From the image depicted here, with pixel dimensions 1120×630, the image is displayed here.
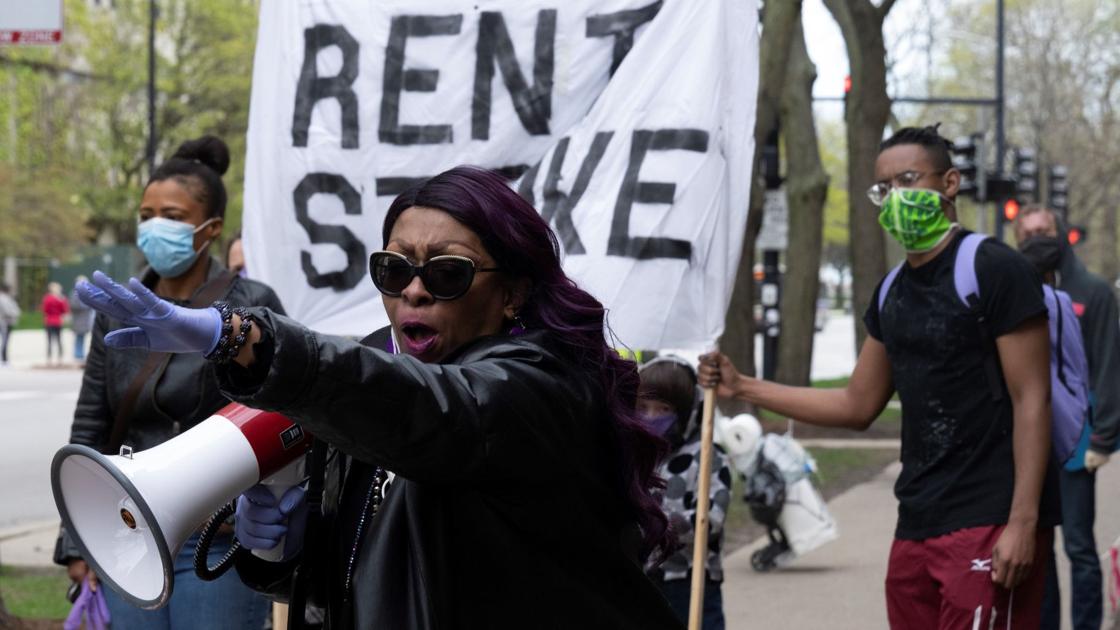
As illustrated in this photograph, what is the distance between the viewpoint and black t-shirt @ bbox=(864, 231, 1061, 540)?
417 cm

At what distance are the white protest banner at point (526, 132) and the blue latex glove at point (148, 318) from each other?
10.4ft

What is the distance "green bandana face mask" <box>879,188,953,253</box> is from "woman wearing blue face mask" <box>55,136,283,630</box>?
1826 mm

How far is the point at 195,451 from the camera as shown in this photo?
7.53 feet

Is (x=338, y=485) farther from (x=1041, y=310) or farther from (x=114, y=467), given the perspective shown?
(x=1041, y=310)

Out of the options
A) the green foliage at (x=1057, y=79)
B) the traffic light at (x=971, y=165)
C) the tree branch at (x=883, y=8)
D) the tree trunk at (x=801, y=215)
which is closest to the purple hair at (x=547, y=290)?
the tree branch at (x=883, y=8)

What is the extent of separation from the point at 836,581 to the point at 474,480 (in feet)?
22.0

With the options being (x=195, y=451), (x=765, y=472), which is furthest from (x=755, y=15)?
(x=765, y=472)

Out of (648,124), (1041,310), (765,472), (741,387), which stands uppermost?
(648,124)

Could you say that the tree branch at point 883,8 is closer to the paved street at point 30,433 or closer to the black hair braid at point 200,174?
the paved street at point 30,433

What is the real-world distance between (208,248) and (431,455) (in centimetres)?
269

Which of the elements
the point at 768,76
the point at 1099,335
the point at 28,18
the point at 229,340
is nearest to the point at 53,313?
the point at 768,76

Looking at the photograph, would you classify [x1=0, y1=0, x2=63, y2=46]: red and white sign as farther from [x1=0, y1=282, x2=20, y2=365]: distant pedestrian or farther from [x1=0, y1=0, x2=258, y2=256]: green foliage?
[x1=0, y1=0, x2=258, y2=256]: green foliage

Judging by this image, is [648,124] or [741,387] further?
[648,124]

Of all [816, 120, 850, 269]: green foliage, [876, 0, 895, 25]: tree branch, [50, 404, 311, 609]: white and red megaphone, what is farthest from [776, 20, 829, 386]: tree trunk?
[816, 120, 850, 269]: green foliage
